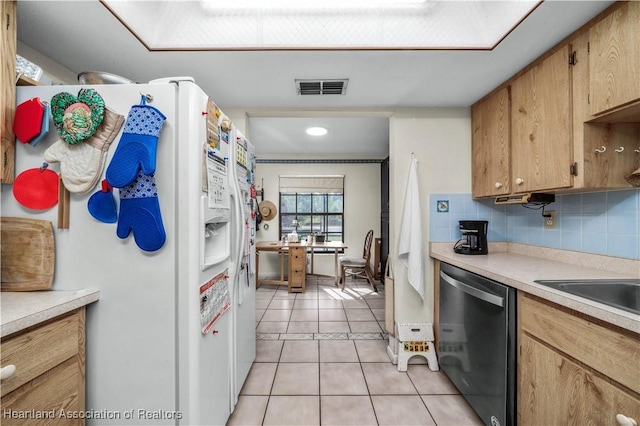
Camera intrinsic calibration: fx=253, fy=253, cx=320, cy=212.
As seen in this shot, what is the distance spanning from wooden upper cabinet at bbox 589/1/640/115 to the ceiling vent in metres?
1.31

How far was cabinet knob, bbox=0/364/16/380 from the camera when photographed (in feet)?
2.55

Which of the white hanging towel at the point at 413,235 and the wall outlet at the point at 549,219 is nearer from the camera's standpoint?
the wall outlet at the point at 549,219

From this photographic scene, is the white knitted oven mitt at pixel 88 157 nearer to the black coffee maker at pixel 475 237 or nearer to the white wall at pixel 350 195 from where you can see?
the black coffee maker at pixel 475 237

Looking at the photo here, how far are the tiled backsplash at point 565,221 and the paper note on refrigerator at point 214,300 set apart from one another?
1.75m

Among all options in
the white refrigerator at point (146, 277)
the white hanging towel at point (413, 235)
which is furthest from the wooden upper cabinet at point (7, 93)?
the white hanging towel at point (413, 235)

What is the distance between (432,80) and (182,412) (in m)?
2.42

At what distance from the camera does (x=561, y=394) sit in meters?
1.04

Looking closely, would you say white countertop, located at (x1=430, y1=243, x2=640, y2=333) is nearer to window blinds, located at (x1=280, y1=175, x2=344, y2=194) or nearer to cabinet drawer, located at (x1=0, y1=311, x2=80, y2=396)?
cabinet drawer, located at (x1=0, y1=311, x2=80, y2=396)

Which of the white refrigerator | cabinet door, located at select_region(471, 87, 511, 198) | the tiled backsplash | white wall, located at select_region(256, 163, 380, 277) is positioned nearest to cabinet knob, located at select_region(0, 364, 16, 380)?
the white refrigerator

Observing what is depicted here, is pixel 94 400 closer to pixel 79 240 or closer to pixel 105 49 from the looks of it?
pixel 79 240

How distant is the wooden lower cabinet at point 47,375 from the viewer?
2.69 ft

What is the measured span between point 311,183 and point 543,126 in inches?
157

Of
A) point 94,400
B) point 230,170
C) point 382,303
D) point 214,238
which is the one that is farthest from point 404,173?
point 94,400

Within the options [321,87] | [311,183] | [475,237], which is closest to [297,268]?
[311,183]
